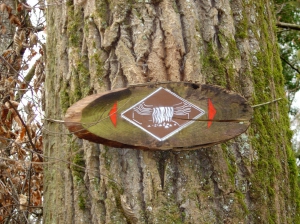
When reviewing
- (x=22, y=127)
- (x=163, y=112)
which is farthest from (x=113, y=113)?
(x=22, y=127)

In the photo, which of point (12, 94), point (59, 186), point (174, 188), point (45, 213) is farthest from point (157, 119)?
point (12, 94)

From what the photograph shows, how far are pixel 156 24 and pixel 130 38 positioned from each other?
0.41 ft

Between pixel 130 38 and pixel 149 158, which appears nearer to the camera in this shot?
pixel 149 158

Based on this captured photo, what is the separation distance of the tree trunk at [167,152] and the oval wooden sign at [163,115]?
69 mm

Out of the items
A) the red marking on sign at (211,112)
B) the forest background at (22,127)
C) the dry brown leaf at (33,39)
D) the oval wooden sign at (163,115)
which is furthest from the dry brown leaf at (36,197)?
the red marking on sign at (211,112)

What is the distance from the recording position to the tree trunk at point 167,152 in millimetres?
1699

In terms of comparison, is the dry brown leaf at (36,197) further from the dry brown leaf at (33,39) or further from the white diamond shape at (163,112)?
the white diamond shape at (163,112)

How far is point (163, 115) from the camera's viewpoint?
175 centimetres

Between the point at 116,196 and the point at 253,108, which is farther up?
the point at 253,108

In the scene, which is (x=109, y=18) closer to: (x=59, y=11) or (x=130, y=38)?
(x=130, y=38)

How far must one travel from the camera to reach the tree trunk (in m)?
1.70

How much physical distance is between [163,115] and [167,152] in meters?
0.15

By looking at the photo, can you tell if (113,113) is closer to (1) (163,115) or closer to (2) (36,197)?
(1) (163,115)

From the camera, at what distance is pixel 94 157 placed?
5.91ft
